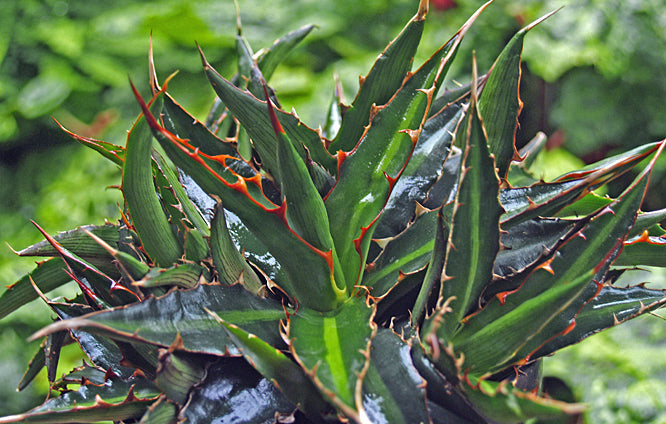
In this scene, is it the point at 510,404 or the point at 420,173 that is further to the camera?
the point at 420,173

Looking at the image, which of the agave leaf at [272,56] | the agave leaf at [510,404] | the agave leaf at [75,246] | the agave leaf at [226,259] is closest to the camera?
the agave leaf at [510,404]

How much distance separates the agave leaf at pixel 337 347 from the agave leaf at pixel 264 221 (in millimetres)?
20

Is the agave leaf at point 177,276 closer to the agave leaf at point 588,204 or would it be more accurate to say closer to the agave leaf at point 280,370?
the agave leaf at point 280,370

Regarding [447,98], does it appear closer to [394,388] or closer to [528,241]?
[528,241]

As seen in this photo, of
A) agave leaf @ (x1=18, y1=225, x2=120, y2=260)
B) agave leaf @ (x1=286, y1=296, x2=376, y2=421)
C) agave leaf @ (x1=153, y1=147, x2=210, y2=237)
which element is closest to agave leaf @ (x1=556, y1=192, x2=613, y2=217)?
agave leaf @ (x1=286, y1=296, x2=376, y2=421)

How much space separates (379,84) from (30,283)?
40cm

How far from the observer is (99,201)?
216 cm

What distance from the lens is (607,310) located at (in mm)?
454

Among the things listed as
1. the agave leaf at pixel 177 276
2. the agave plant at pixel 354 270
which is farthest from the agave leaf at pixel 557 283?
the agave leaf at pixel 177 276

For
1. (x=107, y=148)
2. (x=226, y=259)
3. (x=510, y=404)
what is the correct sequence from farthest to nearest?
1. (x=107, y=148)
2. (x=226, y=259)
3. (x=510, y=404)

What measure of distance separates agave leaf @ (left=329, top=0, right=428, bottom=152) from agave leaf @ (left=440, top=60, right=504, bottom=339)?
14 cm

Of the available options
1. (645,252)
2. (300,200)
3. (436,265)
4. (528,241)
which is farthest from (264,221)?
(645,252)

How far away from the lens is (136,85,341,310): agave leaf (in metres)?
0.38

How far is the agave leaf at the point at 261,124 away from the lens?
0.46 metres
